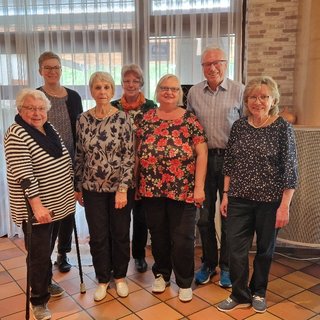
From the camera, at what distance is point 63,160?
2.10 metres

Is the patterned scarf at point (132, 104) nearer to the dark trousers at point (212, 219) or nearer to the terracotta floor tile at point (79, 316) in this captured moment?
the dark trousers at point (212, 219)

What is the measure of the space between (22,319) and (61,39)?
2222 millimetres

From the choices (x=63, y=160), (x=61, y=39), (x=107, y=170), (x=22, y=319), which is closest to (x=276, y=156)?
(x=107, y=170)

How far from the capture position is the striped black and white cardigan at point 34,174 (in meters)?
1.91

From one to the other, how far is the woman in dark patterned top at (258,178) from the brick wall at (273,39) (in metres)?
1.15

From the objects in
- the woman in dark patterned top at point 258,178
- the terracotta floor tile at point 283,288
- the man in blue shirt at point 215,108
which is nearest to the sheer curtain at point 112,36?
the man in blue shirt at point 215,108

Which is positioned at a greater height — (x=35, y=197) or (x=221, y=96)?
(x=221, y=96)

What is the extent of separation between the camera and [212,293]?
2.51 meters

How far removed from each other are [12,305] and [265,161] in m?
1.79

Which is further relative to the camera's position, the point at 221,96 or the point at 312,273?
the point at 312,273

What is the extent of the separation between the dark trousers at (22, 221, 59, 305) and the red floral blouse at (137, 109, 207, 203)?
2.02ft

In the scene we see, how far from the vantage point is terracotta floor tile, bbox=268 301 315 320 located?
7.38 feet

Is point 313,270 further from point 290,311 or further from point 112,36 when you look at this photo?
point 112,36

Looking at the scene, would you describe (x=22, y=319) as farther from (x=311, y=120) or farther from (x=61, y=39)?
(x=311, y=120)
